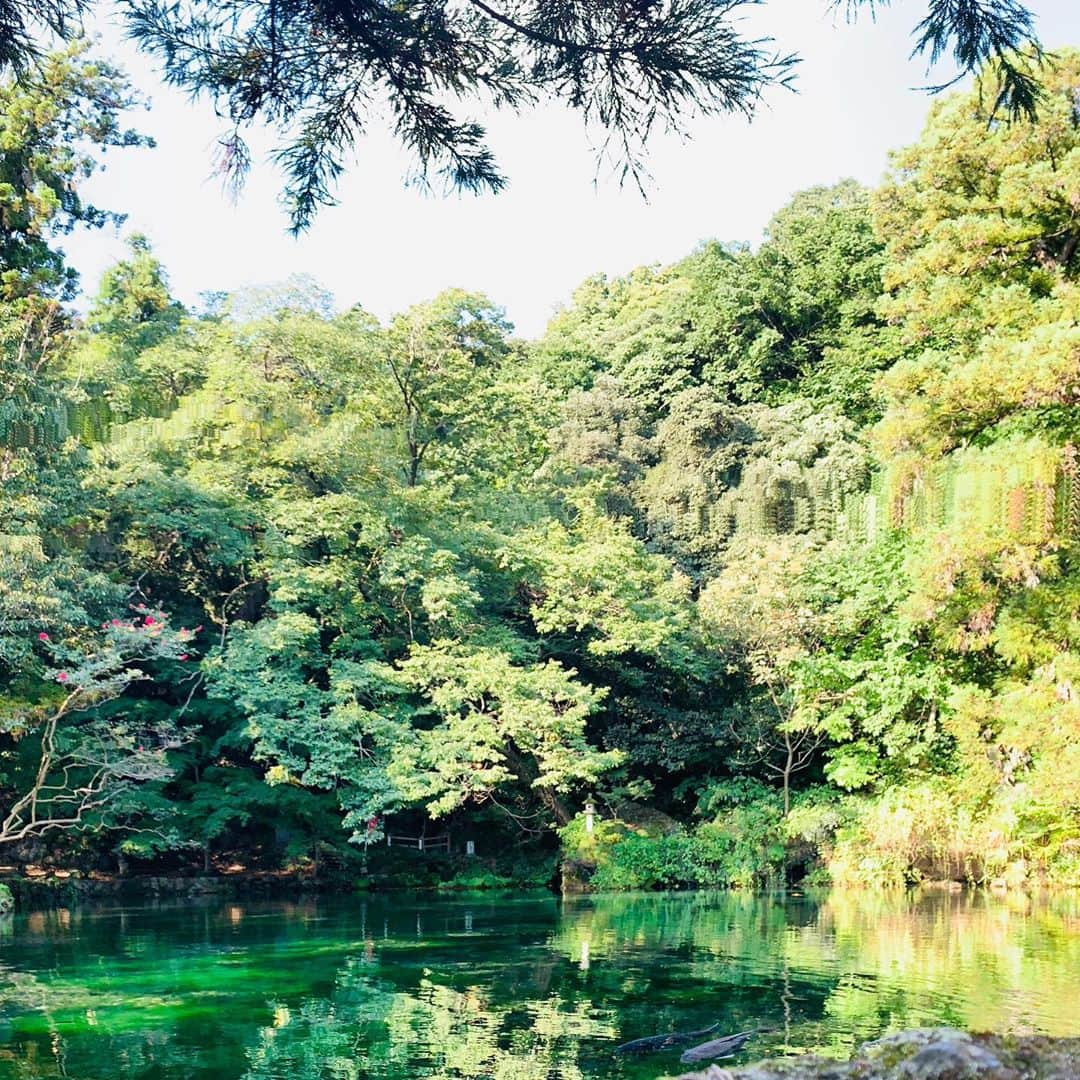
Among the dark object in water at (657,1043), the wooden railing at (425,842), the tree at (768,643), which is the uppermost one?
the tree at (768,643)

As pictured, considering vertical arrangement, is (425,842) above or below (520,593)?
below

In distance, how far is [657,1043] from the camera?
5816mm

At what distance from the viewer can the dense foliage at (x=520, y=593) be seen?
11961 mm

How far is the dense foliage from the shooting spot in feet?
39.2

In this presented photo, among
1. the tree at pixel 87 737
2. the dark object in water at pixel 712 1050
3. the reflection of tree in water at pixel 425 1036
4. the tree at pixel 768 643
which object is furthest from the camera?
the tree at pixel 768 643

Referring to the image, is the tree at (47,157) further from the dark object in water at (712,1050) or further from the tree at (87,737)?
the dark object in water at (712,1050)

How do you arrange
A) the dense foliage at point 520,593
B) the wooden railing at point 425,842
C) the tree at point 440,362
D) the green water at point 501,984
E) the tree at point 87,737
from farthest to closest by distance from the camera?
the tree at point 440,362 → the wooden railing at point 425,842 → the tree at point 87,737 → the dense foliage at point 520,593 → the green water at point 501,984

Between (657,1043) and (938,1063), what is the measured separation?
3.37 metres

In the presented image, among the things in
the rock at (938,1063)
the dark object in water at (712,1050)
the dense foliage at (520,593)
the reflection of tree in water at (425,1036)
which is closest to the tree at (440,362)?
the dense foliage at (520,593)

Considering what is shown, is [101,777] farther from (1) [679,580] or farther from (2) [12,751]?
(1) [679,580]

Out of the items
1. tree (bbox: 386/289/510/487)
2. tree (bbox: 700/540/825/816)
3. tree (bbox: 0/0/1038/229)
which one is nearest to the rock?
tree (bbox: 0/0/1038/229)

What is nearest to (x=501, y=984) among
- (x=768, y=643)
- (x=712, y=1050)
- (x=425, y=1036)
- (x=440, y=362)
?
(x=425, y=1036)

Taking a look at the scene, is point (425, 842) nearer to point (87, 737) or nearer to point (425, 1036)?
point (87, 737)

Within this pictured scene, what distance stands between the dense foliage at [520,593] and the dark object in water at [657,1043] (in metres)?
5.81
